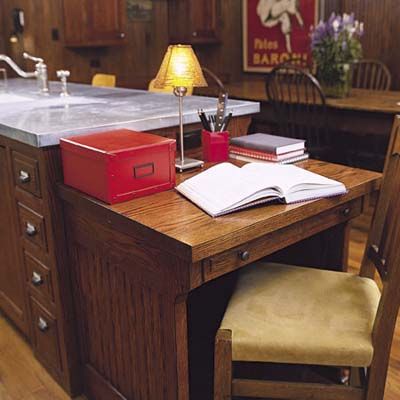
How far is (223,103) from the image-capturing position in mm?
1747

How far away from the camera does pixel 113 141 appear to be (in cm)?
147

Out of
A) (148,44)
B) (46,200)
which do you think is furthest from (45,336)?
(148,44)

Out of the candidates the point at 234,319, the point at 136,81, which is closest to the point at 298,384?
the point at 234,319

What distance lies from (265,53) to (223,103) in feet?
13.9

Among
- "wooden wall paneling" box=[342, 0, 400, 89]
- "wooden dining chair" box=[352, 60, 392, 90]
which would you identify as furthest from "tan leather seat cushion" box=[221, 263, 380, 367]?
"wooden wall paneling" box=[342, 0, 400, 89]

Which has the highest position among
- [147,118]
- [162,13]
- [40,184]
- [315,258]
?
[162,13]

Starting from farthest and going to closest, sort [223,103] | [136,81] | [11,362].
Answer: [136,81] < [11,362] < [223,103]

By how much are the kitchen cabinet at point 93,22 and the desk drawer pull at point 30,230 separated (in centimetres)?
326

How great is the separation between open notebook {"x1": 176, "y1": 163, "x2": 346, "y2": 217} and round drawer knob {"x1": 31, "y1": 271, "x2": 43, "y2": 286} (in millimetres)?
675

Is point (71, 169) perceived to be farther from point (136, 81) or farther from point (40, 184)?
point (136, 81)

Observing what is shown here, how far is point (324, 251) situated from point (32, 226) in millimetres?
994

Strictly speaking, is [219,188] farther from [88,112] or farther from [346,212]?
[88,112]

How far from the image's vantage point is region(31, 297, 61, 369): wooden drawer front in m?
1.84

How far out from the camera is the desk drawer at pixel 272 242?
48.4 inches
